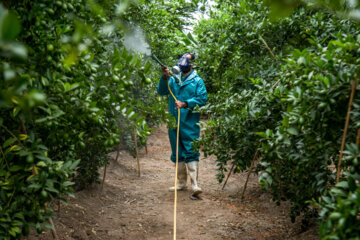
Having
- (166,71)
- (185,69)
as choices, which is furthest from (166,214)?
(185,69)

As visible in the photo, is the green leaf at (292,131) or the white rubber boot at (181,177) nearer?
the green leaf at (292,131)

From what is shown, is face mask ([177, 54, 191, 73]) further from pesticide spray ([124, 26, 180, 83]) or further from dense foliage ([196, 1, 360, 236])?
dense foliage ([196, 1, 360, 236])

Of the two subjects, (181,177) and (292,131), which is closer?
(292,131)

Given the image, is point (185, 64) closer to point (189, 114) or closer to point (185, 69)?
point (185, 69)

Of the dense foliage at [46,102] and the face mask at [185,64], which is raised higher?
the face mask at [185,64]

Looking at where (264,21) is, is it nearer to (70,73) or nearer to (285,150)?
(285,150)

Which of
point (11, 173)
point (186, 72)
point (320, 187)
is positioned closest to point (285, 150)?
point (320, 187)

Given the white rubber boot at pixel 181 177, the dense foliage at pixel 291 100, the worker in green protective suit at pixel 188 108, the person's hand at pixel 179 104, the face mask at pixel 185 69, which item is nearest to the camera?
the dense foliage at pixel 291 100

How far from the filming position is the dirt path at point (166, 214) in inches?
145

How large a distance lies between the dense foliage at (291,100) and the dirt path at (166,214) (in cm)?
68

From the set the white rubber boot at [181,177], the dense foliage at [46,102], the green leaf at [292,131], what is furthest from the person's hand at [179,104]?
the green leaf at [292,131]

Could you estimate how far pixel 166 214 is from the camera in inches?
173

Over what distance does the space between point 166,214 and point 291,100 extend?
2756 mm

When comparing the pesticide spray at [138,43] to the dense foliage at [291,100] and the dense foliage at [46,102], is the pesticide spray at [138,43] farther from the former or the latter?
the dense foliage at [46,102]
